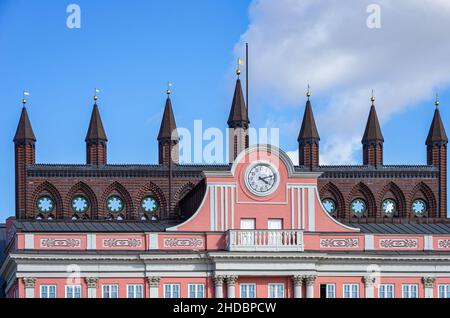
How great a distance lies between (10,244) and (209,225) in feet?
43.4

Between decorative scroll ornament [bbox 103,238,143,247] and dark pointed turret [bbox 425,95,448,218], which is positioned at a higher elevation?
dark pointed turret [bbox 425,95,448,218]

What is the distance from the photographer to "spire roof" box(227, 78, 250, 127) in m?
111

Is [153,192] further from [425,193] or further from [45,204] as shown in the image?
[425,193]

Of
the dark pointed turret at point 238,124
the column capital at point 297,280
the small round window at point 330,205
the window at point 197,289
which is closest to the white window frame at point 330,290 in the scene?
the column capital at point 297,280

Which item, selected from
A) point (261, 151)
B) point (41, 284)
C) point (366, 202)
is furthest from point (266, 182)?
point (366, 202)

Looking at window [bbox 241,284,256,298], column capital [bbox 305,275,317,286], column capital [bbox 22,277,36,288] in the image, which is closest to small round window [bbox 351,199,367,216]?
column capital [bbox 305,275,317,286]

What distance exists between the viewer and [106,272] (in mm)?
91250

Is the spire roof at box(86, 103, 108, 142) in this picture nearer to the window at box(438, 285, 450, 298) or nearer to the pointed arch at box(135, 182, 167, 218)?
the pointed arch at box(135, 182, 167, 218)

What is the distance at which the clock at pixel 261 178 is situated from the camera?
9494cm

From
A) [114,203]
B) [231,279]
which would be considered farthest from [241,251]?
[114,203]

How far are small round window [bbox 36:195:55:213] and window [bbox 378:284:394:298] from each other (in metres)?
28.8

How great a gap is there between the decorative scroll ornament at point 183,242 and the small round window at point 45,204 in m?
20.6
